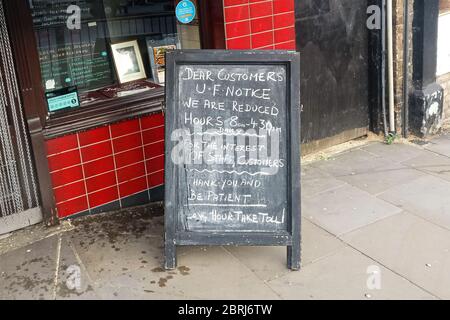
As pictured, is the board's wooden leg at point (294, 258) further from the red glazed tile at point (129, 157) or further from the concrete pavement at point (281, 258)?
the red glazed tile at point (129, 157)

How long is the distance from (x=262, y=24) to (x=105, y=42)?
4.92 feet

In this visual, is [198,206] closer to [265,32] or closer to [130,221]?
[130,221]

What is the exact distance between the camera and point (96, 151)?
15.7ft

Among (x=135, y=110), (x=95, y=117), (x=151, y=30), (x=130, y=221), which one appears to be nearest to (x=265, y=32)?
(x=151, y=30)

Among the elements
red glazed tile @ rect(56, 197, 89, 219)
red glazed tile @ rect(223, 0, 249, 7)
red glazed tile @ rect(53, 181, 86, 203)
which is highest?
red glazed tile @ rect(223, 0, 249, 7)

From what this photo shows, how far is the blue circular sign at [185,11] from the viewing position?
5.13m

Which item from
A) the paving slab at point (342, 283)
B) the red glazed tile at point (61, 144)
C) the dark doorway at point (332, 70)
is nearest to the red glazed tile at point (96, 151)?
the red glazed tile at point (61, 144)

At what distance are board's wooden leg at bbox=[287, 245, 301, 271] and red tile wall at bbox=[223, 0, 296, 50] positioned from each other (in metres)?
2.06

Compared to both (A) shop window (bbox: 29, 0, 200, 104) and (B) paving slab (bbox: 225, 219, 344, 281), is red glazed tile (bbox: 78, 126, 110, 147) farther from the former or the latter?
(B) paving slab (bbox: 225, 219, 344, 281)

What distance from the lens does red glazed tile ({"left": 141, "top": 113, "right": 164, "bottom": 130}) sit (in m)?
4.96

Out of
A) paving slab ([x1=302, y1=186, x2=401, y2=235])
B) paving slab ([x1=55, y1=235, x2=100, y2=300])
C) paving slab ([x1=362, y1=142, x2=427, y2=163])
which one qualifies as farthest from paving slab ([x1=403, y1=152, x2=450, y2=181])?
paving slab ([x1=55, y1=235, x2=100, y2=300])

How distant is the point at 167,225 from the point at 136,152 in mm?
1209

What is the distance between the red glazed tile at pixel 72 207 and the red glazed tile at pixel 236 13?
2068mm

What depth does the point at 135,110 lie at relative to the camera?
4.89m
